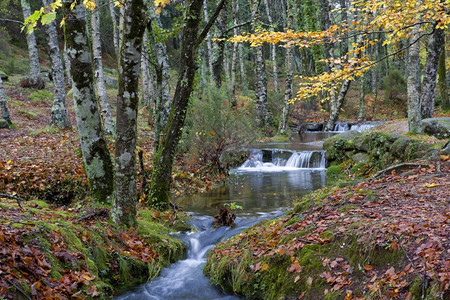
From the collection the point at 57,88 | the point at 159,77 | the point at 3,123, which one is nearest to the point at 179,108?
the point at 159,77

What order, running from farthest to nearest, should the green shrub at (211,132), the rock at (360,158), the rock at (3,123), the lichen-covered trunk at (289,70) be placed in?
the lichen-covered trunk at (289,70) < the rock at (3,123) < the green shrub at (211,132) < the rock at (360,158)

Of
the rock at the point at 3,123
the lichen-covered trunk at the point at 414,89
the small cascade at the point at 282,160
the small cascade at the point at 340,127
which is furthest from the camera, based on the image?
the small cascade at the point at 340,127

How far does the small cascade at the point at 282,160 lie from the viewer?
15102 millimetres

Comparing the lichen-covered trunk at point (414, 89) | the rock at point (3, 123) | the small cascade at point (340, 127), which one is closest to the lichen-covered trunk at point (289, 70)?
the small cascade at point (340, 127)

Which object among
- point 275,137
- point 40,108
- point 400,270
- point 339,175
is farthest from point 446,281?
point 40,108

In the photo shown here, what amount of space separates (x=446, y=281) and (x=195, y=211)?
6.40 m

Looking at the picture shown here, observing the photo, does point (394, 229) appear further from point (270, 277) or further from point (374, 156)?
point (374, 156)

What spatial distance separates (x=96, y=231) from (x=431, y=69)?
1459cm

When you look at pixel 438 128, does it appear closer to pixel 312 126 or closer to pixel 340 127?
pixel 340 127

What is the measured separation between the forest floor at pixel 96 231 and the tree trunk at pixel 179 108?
0.50 meters

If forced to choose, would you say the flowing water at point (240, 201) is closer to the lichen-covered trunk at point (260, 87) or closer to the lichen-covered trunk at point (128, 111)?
the lichen-covered trunk at point (128, 111)

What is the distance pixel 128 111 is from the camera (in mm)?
5359

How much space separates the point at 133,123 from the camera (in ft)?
17.9

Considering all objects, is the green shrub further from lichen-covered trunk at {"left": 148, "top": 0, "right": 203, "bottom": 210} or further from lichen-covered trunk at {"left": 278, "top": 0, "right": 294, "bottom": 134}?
lichen-covered trunk at {"left": 278, "top": 0, "right": 294, "bottom": 134}
